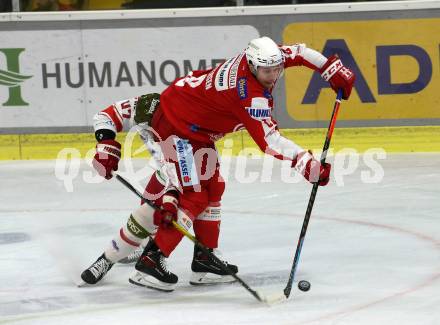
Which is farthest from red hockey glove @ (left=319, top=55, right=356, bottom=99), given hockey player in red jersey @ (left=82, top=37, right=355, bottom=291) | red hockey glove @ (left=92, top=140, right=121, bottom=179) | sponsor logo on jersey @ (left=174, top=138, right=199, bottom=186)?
red hockey glove @ (left=92, top=140, right=121, bottom=179)

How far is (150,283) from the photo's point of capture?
5066 millimetres

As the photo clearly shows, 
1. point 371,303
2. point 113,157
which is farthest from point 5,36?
point 371,303

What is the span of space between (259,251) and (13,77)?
406 centimetres

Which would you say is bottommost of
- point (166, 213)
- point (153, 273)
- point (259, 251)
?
point (259, 251)

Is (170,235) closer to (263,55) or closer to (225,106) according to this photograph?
(225,106)

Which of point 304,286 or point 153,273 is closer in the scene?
point 304,286

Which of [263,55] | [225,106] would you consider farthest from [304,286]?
[263,55]

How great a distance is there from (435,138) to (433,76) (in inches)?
20.2

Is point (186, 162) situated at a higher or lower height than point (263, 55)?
lower

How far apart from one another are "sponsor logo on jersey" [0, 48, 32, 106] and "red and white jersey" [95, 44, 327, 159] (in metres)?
4.08

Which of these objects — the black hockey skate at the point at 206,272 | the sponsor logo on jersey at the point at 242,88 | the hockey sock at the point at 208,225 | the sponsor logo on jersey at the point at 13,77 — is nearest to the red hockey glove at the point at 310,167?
the sponsor logo on jersey at the point at 242,88

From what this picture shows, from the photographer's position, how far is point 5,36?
919 centimetres

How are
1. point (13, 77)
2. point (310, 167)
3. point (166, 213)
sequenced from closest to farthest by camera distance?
point (310, 167), point (166, 213), point (13, 77)

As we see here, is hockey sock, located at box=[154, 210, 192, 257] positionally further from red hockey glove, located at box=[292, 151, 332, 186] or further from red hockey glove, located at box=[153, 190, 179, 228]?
red hockey glove, located at box=[292, 151, 332, 186]
